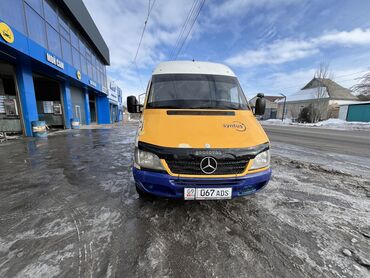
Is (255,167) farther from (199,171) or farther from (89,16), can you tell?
(89,16)

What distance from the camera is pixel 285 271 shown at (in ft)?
5.19

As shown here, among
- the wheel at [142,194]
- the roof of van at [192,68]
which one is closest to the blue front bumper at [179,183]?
the wheel at [142,194]

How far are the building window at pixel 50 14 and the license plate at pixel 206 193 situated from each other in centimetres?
1472

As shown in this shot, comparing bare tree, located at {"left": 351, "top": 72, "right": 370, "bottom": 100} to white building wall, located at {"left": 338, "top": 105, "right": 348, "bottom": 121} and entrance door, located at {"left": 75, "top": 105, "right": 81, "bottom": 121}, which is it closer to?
white building wall, located at {"left": 338, "top": 105, "right": 348, "bottom": 121}

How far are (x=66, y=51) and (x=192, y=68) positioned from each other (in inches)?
563

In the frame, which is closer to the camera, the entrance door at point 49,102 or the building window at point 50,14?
the building window at point 50,14

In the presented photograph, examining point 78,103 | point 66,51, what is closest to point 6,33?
point 66,51

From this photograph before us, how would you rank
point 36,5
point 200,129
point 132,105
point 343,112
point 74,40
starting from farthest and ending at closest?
point 343,112 → point 74,40 → point 36,5 → point 132,105 → point 200,129

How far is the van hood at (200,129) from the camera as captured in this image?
2158 mm

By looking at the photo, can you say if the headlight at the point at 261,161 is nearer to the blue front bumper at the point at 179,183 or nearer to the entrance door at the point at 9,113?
the blue front bumper at the point at 179,183

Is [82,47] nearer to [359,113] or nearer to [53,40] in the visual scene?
[53,40]

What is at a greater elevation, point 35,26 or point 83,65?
point 35,26

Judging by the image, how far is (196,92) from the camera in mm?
3221

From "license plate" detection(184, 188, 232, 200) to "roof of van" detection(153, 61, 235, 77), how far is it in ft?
8.28
